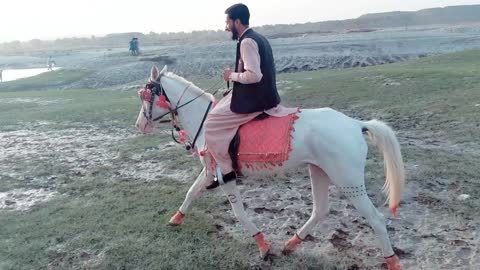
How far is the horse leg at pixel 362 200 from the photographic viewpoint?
4.34 m

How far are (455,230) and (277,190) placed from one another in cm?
245

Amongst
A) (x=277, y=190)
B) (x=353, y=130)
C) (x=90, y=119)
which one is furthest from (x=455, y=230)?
(x=90, y=119)

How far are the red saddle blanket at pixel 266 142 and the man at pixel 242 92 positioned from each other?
9 cm

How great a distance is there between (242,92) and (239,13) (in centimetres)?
77

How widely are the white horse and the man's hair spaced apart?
0.99m

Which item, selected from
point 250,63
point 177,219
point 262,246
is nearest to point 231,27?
point 250,63

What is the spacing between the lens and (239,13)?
456 centimetres

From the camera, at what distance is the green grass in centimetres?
502

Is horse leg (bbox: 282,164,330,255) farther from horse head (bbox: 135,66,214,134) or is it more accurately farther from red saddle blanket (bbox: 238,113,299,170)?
horse head (bbox: 135,66,214,134)

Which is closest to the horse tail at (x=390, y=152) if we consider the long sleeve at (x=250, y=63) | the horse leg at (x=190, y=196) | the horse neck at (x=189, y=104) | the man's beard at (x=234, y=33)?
the long sleeve at (x=250, y=63)

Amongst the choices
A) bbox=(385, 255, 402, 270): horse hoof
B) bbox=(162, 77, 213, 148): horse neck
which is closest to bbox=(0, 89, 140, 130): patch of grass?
bbox=(162, 77, 213, 148): horse neck

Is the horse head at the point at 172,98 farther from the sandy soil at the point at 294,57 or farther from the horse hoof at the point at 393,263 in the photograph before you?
the sandy soil at the point at 294,57

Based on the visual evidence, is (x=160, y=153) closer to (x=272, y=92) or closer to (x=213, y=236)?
(x=213, y=236)

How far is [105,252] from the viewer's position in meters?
5.18
